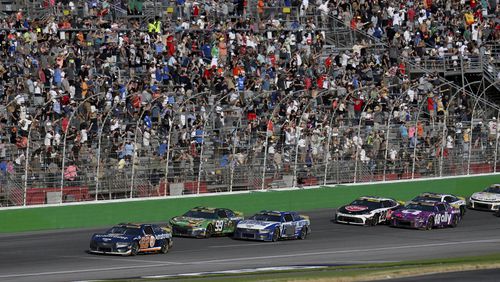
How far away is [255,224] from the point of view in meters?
42.3

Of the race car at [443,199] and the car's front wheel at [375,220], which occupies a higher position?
the race car at [443,199]

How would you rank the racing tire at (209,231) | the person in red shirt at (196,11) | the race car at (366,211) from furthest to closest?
1. the person in red shirt at (196,11)
2. the race car at (366,211)
3. the racing tire at (209,231)

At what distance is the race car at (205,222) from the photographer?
4206cm

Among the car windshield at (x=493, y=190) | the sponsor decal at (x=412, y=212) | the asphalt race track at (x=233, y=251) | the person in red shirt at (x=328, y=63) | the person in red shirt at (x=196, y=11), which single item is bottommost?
the asphalt race track at (x=233, y=251)

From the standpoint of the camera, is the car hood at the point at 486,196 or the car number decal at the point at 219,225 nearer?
the car number decal at the point at 219,225

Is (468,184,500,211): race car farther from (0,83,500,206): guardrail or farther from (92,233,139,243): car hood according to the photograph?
(92,233,139,243): car hood

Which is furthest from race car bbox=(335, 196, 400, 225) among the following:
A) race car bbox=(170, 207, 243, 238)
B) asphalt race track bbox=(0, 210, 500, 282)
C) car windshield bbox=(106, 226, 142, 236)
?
car windshield bbox=(106, 226, 142, 236)

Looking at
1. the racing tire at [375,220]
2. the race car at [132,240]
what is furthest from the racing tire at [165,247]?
the racing tire at [375,220]

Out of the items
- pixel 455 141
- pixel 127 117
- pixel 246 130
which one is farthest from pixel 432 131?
pixel 127 117

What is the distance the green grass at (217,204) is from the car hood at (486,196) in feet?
6.69

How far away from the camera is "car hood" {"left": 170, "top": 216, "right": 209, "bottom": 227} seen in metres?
42.0

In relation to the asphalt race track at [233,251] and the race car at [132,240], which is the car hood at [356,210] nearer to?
the asphalt race track at [233,251]

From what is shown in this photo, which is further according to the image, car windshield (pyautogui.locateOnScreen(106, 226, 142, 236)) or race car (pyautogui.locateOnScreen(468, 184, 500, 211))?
race car (pyautogui.locateOnScreen(468, 184, 500, 211))

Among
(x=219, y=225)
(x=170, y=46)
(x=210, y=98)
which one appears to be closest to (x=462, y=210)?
(x=210, y=98)
